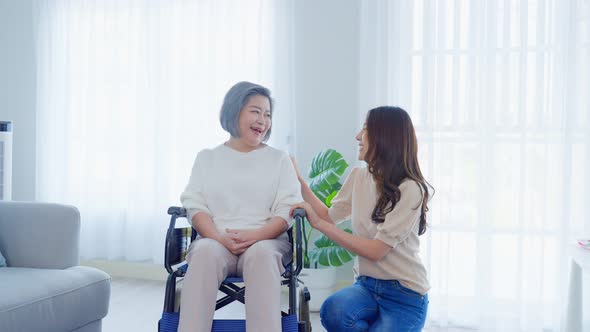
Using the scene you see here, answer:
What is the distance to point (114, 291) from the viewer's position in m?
3.46

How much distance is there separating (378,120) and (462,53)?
140cm

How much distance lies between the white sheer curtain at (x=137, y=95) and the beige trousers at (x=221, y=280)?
172cm

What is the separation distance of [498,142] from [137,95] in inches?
97.3

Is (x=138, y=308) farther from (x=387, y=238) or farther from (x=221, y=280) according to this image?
(x=387, y=238)

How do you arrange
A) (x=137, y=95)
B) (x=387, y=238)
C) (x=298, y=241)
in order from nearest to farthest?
(x=387, y=238) → (x=298, y=241) → (x=137, y=95)

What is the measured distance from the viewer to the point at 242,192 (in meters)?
2.11

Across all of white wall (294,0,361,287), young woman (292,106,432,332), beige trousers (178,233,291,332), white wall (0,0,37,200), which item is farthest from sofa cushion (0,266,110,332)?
white wall (0,0,37,200)

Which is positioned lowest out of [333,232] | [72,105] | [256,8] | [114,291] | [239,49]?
[114,291]

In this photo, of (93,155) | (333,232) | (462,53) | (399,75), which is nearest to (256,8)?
(399,75)

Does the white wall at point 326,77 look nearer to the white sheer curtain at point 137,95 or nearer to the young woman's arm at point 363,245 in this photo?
the white sheer curtain at point 137,95

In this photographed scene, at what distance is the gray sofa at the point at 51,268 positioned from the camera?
192 centimetres

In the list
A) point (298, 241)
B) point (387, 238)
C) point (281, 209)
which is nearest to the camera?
point (387, 238)

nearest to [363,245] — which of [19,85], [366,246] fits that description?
[366,246]

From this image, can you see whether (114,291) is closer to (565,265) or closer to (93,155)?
(93,155)
